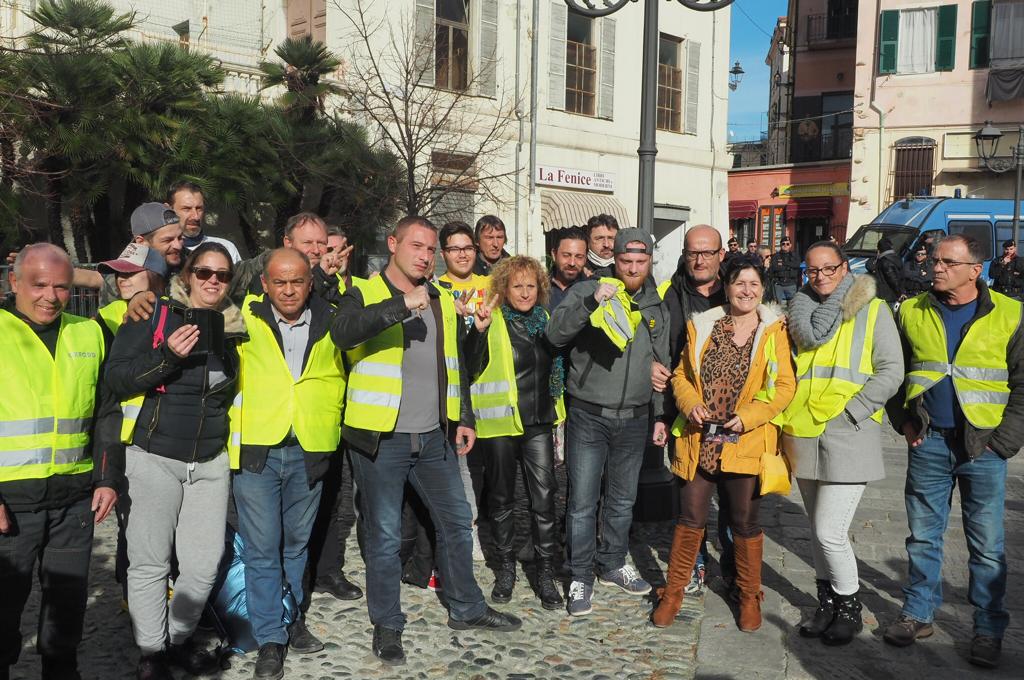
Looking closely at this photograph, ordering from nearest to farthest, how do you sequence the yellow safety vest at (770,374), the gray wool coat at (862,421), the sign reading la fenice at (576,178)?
the gray wool coat at (862,421) < the yellow safety vest at (770,374) < the sign reading la fenice at (576,178)

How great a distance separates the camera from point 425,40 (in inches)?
680

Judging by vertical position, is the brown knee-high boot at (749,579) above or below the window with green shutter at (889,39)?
below

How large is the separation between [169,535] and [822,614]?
3085 millimetres

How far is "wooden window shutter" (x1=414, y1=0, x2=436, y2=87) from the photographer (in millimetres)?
17141

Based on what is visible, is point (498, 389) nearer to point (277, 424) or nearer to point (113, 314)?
point (277, 424)

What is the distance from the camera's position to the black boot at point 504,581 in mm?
4941

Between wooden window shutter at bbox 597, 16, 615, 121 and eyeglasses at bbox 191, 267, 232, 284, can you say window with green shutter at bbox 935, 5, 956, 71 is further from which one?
eyeglasses at bbox 191, 267, 232, 284

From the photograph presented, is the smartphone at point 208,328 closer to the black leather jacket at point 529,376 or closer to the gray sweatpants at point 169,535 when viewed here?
the gray sweatpants at point 169,535

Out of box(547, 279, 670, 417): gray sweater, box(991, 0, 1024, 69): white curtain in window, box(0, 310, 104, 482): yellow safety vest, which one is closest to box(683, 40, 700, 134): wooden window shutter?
box(991, 0, 1024, 69): white curtain in window

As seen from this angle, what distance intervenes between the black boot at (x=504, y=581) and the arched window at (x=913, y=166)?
26.0 metres

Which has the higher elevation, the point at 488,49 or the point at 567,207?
the point at 488,49

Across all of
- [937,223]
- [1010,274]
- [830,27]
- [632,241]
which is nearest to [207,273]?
[632,241]

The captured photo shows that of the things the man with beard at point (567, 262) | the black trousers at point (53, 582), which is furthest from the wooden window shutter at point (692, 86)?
the black trousers at point (53, 582)

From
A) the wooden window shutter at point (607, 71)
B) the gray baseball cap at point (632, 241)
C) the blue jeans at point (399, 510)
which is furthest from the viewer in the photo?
the wooden window shutter at point (607, 71)
